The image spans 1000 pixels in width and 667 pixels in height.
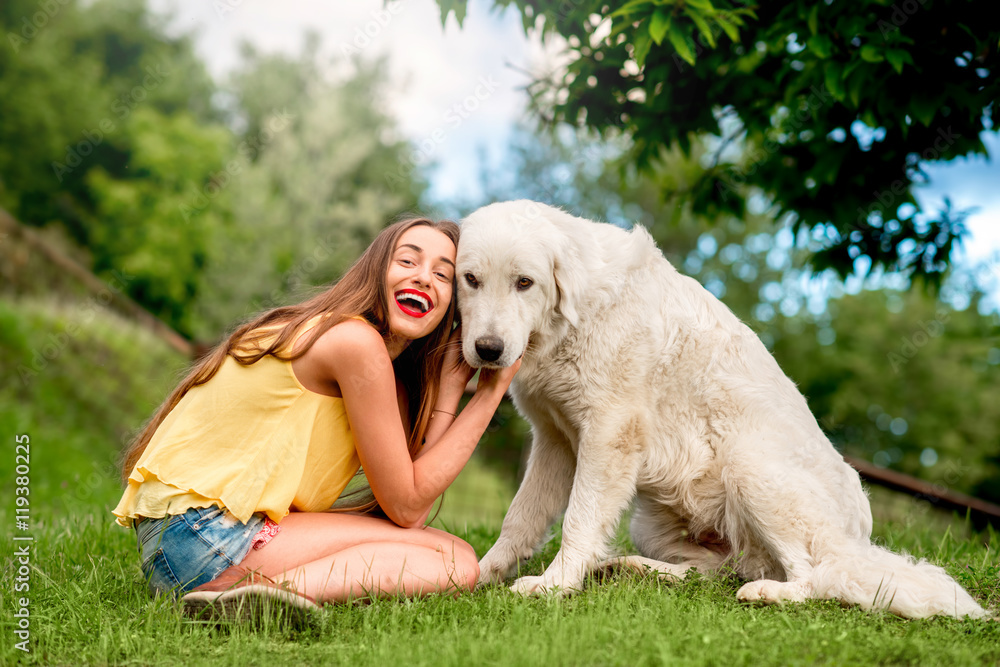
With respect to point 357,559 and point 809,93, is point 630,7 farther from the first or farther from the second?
point 357,559

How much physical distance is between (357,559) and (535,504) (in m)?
1.01

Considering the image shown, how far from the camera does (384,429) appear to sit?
2.86m

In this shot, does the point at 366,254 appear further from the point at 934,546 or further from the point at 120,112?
the point at 120,112

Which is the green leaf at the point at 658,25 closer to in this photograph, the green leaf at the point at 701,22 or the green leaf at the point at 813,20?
the green leaf at the point at 701,22

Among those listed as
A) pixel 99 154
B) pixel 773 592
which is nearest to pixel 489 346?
pixel 773 592

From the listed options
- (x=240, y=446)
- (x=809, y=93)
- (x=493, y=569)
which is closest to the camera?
(x=240, y=446)

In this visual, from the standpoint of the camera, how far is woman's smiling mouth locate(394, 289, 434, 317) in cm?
303

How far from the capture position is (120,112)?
25797mm

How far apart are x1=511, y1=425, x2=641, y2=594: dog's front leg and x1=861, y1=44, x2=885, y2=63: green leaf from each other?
2415 mm

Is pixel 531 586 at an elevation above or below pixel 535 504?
below

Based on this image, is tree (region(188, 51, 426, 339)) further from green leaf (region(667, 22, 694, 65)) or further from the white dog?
the white dog

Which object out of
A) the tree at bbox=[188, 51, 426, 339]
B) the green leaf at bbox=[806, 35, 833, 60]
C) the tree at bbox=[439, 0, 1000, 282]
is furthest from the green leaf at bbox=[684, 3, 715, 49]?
the tree at bbox=[188, 51, 426, 339]

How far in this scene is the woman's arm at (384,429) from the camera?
9.22ft

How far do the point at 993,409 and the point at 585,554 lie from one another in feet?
81.0
